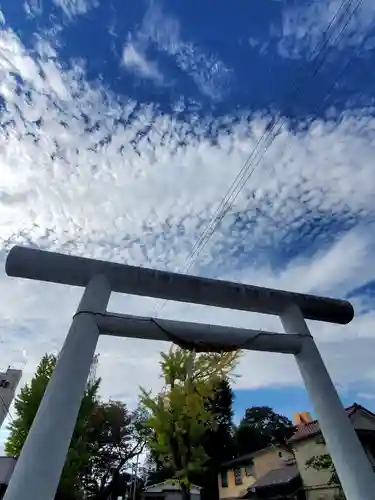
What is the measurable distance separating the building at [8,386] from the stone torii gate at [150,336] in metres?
24.5

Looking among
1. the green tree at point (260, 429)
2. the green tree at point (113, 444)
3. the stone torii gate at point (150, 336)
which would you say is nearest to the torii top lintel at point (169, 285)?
the stone torii gate at point (150, 336)

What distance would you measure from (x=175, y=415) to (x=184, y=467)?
0.85m

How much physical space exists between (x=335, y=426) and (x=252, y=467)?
62.0 feet

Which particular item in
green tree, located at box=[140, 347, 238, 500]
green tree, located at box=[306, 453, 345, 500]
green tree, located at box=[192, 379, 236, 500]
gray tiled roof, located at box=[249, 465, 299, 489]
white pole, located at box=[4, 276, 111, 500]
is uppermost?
green tree, located at box=[192, 379, 236, 500]

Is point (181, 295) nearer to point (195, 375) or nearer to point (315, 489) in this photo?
point (195, 375)

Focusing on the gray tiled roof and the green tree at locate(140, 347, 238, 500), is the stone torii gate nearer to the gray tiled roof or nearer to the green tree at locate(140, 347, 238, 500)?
the green tree at locate(140, 347, 238, 500)

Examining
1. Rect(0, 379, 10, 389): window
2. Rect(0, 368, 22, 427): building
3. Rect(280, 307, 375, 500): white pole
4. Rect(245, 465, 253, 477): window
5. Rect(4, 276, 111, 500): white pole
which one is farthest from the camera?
Rect(0, 379, 10, 389): window

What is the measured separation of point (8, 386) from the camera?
25688 millimetres

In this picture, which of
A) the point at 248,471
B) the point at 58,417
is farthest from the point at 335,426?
the point at 248,471

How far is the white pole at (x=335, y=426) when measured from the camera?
9.61 feet

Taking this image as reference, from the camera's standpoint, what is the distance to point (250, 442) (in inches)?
1022

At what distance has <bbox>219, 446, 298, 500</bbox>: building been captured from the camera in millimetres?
18328

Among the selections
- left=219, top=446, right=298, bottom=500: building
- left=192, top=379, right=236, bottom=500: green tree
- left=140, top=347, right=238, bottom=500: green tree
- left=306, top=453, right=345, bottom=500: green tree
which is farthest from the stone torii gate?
left=219, top=446, right=298, bottom=500: building

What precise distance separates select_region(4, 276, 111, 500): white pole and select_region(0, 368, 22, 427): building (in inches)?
973
